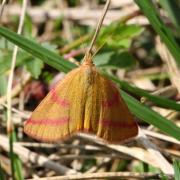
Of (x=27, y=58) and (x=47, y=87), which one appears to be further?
(x=47, y=87)

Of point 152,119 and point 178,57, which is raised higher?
point 178,57

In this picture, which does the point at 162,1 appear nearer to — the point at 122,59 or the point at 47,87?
the point at 122,59

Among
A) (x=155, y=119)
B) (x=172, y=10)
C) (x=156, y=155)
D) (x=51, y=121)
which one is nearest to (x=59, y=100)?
(x=51, y=121)

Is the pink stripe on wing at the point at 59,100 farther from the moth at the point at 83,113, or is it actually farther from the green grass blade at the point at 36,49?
the green grass blade at the point at 36,49

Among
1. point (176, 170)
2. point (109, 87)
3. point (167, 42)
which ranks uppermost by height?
point (167, 42)

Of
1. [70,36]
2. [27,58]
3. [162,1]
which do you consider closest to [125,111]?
[162,1]

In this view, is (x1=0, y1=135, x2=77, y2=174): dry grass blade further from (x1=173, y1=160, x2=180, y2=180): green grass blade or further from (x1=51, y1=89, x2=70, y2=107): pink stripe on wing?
(x1=173, y1=160, x2=180, y2=180): green grass blade

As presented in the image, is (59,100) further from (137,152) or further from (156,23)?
(137,152)
